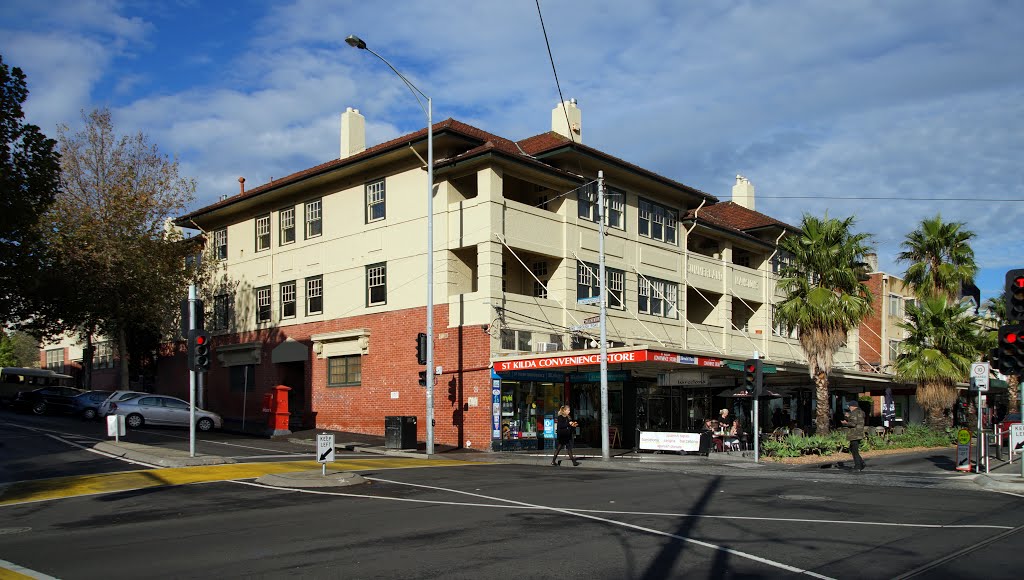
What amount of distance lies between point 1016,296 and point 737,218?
28.3m

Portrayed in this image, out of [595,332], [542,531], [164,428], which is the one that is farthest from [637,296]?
[542,531]

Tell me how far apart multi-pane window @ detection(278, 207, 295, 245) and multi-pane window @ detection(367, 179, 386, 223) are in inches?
214

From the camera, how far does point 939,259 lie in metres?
37.5

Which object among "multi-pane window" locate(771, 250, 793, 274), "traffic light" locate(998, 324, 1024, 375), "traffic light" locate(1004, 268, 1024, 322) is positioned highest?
"multi-pane window" locate(771, 250, 793, 274)

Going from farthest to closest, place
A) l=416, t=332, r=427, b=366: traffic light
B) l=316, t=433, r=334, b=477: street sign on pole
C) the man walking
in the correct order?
1. l=416, t=332, r=427, b=366: traffic light
2. the man walking
3. l=316, t=433, r=334, b=477: street sign on pole

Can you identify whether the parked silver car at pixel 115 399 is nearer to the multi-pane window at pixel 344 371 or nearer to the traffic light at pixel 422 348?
the multi-pane window at pixel 344 371

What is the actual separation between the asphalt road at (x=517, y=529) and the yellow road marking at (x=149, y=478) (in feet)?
1.38

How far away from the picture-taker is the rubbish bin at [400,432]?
94.2ft

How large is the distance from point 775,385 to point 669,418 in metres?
8.28

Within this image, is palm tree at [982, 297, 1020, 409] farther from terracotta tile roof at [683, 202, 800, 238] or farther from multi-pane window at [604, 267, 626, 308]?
multi-pane window at [604, 267, 626, 308]

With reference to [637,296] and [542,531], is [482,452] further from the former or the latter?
[542,531]

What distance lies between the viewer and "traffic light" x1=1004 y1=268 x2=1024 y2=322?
1852 centimetres

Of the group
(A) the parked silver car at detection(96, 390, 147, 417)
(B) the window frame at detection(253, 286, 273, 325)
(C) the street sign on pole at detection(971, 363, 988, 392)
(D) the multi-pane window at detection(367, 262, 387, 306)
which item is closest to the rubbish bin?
(D) the multi-pane window at detection(367, 262, 387, 306)

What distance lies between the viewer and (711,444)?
28688 millimetres
